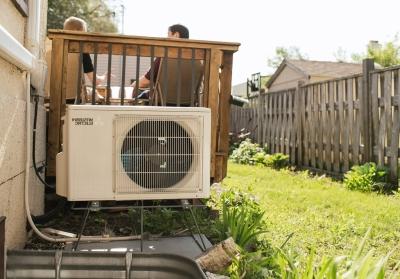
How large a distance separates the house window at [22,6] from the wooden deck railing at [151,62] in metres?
0.48

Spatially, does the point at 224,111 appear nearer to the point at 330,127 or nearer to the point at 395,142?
the point at 395,142

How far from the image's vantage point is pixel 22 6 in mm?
2781

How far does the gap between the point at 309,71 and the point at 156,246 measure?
20067 millimetres

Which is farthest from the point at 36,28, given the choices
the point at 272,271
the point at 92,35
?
the point at 272,271

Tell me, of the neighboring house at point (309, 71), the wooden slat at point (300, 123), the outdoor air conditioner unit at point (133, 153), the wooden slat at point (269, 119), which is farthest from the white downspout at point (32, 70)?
the neighboring house at point (309, 71)

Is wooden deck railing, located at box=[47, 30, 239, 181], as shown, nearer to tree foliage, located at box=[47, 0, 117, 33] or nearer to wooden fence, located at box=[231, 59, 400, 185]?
wooden fence, located at box=[231, 59, 400, 185]

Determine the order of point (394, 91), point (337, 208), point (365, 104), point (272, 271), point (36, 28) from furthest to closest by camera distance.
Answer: point (365, 104) → point (394, 91) → point (337, 208) → point (36, 28) → point (272, 271)

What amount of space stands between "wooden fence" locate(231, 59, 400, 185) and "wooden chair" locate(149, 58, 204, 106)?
3.00 m

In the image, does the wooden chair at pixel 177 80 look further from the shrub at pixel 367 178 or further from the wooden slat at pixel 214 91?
the shrub at pixel 367 178

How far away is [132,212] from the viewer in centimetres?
377

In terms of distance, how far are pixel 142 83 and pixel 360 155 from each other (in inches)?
141

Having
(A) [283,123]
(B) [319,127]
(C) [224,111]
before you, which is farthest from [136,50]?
(A) [283,123]

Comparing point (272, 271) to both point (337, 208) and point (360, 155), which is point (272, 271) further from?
point (360, 155)

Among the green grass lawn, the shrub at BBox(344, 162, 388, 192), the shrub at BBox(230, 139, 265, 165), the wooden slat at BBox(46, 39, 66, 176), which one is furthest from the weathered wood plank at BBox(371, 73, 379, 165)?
the wooden slat at BBox(46, 39, 66, 176)
